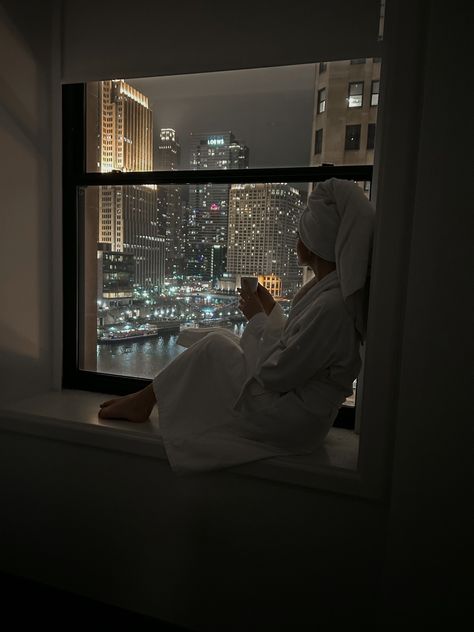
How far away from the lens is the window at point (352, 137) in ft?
5.29

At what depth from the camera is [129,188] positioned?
1950 mm

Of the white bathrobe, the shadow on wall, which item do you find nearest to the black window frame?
the shadow on wall

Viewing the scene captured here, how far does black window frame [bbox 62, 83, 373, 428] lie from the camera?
1750 mm

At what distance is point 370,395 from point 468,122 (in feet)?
2.30

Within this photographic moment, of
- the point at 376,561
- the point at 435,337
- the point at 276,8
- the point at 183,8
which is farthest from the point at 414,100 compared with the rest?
the point at 376,561

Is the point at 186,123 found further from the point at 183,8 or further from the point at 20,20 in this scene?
the point at 20,20

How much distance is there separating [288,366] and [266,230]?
0.73 meters

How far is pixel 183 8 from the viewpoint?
1609 millimetres

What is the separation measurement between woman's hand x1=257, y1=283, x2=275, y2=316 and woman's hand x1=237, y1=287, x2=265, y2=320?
71mm

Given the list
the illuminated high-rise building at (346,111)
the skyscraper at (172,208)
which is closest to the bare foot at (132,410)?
the skyscraper at (172,208)

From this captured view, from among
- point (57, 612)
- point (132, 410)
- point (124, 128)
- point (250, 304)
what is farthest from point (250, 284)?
point (57, 612)

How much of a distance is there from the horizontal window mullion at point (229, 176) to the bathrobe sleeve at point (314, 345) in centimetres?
61

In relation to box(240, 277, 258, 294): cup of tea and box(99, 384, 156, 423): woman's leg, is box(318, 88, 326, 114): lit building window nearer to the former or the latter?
box(240, 277, 258, 294): cup of tea

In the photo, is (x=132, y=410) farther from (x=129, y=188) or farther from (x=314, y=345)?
(x=129, y=188)
